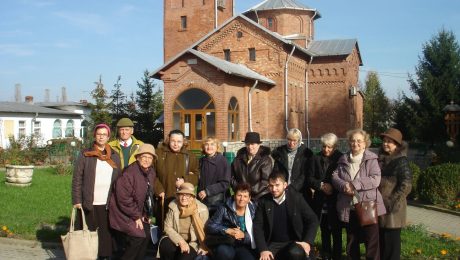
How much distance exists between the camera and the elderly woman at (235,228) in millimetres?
5738

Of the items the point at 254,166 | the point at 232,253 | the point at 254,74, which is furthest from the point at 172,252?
the point at 254,74

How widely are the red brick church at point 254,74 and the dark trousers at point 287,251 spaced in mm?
17776

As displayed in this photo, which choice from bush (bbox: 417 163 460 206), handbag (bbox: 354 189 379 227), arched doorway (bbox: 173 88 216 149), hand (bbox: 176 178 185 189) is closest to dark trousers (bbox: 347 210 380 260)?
handbag (bbox: 354 189 379 227)

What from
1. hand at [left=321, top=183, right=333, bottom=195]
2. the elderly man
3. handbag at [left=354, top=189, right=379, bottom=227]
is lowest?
handbag at [left=354, top=189, right=379, bottom=227]

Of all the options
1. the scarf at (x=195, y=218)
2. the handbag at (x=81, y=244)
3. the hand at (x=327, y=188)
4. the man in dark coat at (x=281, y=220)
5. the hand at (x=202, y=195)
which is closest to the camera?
the man in dark coat at (x=281, y=220)

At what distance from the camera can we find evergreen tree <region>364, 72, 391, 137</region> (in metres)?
51.9

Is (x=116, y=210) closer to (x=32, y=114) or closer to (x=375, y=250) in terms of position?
(x=375, y=250)

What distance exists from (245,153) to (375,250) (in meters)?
2.08

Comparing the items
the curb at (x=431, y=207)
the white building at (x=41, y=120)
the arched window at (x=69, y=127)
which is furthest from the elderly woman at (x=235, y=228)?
the arched window at (x=69, y=127)

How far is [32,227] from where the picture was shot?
8.66 metres

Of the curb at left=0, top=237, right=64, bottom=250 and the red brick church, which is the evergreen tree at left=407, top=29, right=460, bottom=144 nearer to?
the red brick church

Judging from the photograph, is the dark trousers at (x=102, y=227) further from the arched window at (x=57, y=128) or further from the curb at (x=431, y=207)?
the arched window at (x=57, y=128)

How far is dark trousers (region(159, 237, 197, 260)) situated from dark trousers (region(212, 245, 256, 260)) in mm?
292

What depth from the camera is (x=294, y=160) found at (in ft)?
21.9
